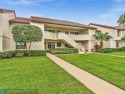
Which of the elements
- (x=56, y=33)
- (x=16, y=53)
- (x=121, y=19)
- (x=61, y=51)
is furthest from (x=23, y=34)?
(x=121, y=19)

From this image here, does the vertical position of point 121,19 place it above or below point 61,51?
above

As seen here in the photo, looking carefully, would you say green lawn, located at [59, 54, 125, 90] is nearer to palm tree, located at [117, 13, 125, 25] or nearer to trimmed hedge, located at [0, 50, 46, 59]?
trimmed hedge, located at [0, 50, 46, 59]

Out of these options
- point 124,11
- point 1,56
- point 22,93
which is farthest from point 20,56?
Result: point 124,11

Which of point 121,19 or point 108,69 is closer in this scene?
point 108,69

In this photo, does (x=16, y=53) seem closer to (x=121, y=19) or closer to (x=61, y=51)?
(x=61, y=51)

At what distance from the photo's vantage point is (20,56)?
69.8 ft

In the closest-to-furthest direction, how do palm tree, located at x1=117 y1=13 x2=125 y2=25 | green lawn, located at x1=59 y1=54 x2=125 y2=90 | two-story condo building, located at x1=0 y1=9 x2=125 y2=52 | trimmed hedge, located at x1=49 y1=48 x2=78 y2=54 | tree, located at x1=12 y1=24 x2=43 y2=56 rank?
1. green lawn, located at x1=59 y1=54 x2=125 y2=90
2. tree, located at x1=12 y1=24 x2=43 y2=56
3. two-story condo building, located at x1=0 y1=9 x2=125 y2=52
4. trimmed hedge, located at x1=49 y1=48 x2=78 y2=54
5. palm tree, located at x1=117 y1=13 x2=125 y2=25

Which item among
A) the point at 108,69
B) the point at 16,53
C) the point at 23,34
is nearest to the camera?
the point at 108,69

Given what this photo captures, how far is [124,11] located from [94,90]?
44735 mm

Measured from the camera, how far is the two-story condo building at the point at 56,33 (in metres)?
23.5

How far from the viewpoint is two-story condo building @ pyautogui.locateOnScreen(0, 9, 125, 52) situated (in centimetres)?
2352

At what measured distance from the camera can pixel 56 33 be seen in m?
29.4

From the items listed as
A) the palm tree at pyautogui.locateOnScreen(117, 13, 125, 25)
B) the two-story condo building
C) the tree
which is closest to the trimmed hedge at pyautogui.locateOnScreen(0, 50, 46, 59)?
the two-story condo building

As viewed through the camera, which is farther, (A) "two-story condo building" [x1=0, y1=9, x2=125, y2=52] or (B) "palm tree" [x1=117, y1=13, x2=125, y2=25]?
(B) "palm tree" [x1=117, y1=13, x2=125, y2=25]
